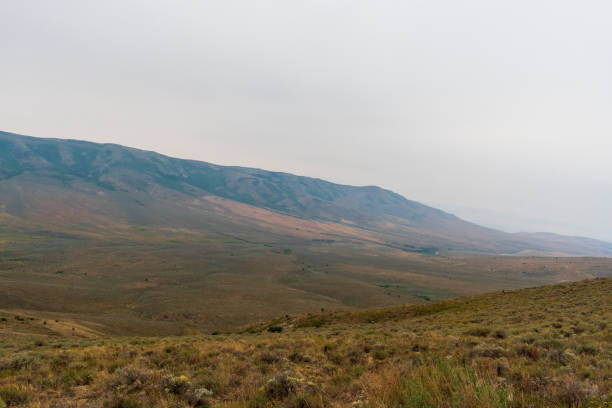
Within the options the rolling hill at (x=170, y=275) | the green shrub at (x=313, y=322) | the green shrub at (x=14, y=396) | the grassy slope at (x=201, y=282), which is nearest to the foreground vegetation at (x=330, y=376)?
the green shrub at (x=14, y=396)

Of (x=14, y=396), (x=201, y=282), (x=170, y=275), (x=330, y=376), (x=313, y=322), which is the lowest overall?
(x=170, y=275)

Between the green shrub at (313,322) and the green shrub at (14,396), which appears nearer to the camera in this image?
the green shrub at (14,396)

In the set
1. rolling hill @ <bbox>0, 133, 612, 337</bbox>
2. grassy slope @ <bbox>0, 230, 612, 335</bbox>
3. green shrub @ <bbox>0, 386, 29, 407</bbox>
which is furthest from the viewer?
rolling hill @ <bbox>0, 133, 612, 337</bbox>

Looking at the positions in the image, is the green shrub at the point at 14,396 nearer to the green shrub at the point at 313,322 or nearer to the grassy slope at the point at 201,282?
the green shrub at the point at 313,322

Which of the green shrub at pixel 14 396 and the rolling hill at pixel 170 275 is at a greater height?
the green shrub at pixel 14 396

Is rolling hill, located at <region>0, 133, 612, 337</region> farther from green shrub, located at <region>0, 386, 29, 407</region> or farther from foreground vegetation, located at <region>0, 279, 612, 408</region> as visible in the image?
green shrub, located at <region>0, 386, 29, 407</region>

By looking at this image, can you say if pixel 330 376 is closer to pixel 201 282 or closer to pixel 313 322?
pixel 313 322

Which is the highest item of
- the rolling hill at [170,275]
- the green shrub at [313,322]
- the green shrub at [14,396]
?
the green shrub at [14,396]

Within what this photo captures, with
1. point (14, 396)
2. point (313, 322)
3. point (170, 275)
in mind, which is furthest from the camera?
point (170, 275)

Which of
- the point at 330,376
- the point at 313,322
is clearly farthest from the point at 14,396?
the point at 313,322

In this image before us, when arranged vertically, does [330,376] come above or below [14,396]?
above

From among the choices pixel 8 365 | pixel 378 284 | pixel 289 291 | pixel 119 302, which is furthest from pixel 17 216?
pixel 8 365

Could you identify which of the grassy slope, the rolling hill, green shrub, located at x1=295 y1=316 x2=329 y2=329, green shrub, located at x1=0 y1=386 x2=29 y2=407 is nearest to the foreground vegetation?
green shrub, located at x1=0 y1=386 x2=29 y2=407

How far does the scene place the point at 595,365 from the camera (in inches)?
226
